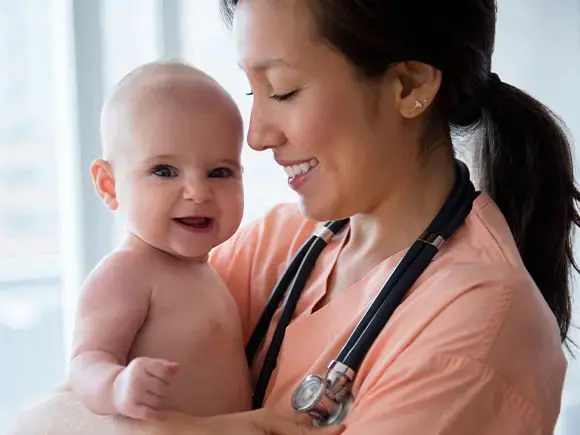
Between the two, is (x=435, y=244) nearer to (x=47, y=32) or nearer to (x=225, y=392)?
(x=225, y=392)

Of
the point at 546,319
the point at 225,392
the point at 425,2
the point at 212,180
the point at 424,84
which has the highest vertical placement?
the point at 425,2

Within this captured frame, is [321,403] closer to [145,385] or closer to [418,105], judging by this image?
[145,385]

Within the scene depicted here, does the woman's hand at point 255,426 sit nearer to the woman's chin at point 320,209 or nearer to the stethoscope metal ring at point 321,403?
the stethoscope metal ring at point 321,403

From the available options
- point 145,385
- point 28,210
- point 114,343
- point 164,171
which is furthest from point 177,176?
point 28,210

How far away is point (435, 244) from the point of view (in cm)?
118

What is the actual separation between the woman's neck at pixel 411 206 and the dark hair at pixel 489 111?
9cm

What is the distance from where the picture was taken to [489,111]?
4.40 ft

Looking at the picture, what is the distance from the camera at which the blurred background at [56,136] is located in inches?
78.9

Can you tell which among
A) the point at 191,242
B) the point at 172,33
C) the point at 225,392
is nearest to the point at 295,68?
the point at 191,242

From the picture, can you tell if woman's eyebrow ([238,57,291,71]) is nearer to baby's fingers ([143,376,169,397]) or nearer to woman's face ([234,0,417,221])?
woman's face ([234,0,417,221])

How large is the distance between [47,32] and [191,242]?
3.22 ft

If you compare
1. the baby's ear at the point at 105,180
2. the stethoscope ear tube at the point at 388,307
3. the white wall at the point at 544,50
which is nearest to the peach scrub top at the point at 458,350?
the stethoscope ear tube at the point at 388,307

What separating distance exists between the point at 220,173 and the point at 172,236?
0.39 ft

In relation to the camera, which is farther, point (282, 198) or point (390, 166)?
point (282, 198)
